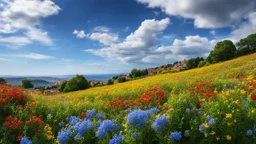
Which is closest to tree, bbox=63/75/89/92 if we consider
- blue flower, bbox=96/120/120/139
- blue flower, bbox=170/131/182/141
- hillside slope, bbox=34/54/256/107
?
hillside slope, bbox=34/54/256/107

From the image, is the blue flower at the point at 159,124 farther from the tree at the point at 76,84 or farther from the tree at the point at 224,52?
the tree at the point at 76,84

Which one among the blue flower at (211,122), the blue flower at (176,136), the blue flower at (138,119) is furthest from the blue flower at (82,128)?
the blue flower at (211,122)

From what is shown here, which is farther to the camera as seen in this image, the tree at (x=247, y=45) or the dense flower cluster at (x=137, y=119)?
the tree at (x=247, y=45)

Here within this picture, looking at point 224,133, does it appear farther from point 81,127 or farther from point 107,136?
point 81,127

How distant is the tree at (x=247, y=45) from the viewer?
51.2 meters

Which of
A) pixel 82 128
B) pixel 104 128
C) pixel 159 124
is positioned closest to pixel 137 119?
pixel 159 124

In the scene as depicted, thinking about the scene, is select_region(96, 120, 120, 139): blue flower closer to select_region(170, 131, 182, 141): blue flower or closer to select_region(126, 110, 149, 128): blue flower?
select_region(126, 110, 149, 128): blue flower

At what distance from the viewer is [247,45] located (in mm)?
52375

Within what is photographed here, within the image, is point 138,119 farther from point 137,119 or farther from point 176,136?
point 176,136

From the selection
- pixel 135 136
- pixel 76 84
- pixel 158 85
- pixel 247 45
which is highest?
pixel 247 45

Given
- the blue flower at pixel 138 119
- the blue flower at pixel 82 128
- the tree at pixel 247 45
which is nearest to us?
the blue flower at pixel 138 119

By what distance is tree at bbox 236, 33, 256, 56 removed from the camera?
51.2 m

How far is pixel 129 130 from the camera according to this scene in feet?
14.1

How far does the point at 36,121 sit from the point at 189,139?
4.13 meters
